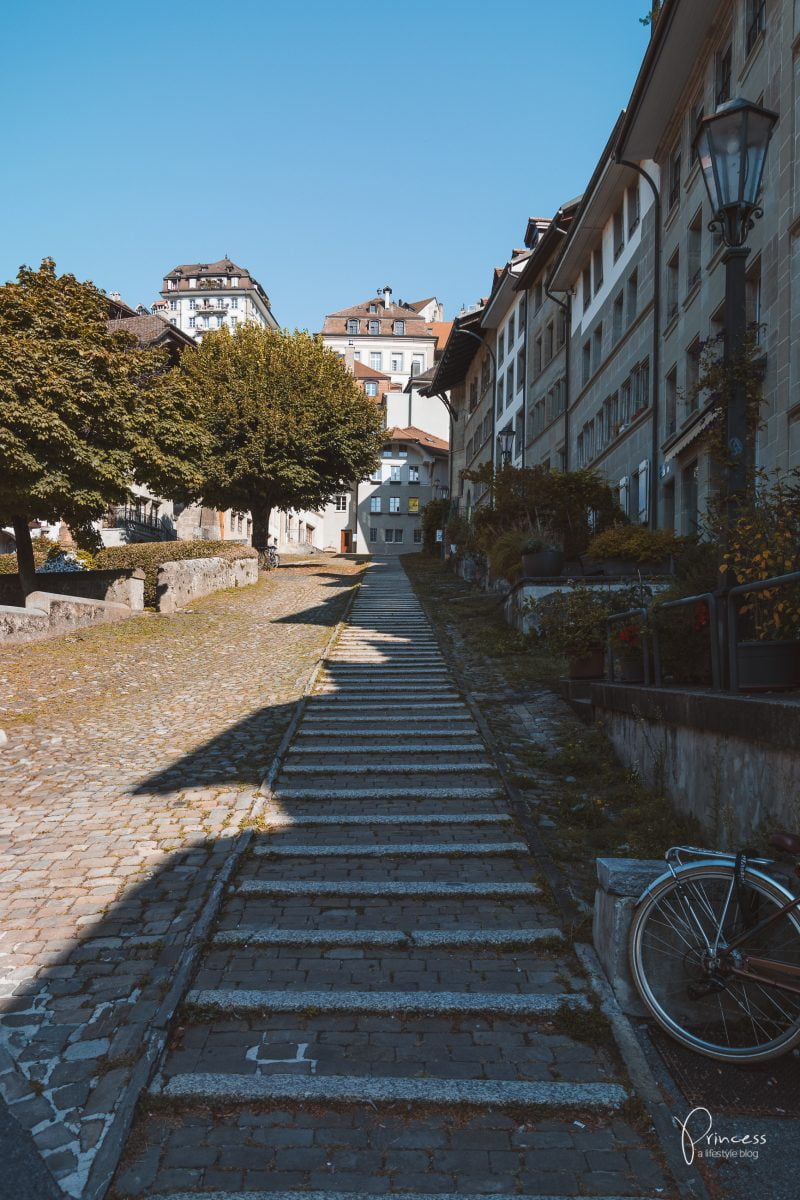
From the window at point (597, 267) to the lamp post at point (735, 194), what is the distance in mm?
21664

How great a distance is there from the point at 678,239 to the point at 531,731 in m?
12.9

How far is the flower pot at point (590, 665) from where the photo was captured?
36.2 feet

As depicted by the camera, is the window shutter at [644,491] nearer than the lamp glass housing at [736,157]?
No

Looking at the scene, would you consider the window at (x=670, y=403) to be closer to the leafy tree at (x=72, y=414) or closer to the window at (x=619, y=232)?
the window at (x=619, y=232)

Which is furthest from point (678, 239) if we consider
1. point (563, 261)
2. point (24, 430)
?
point (24, 430)

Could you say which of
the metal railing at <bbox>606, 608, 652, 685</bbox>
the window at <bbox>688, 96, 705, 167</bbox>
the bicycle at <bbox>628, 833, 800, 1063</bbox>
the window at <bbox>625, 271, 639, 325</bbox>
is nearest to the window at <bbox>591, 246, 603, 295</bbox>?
the window at <bbox>625, 271, 639, 325</bbox>

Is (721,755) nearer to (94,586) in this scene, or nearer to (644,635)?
(644,635)

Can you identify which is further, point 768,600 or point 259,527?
point 259,527

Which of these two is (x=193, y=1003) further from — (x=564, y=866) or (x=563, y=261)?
(x=563, y=261)

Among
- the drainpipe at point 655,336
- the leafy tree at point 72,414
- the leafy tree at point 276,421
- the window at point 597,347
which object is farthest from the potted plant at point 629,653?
the leafy tree at point 276,421

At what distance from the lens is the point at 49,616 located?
20.0 meters

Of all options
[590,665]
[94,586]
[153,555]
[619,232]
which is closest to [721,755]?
[590,665]

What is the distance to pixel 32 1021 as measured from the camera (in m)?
4.88

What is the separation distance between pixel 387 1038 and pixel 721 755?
2.85 metres
